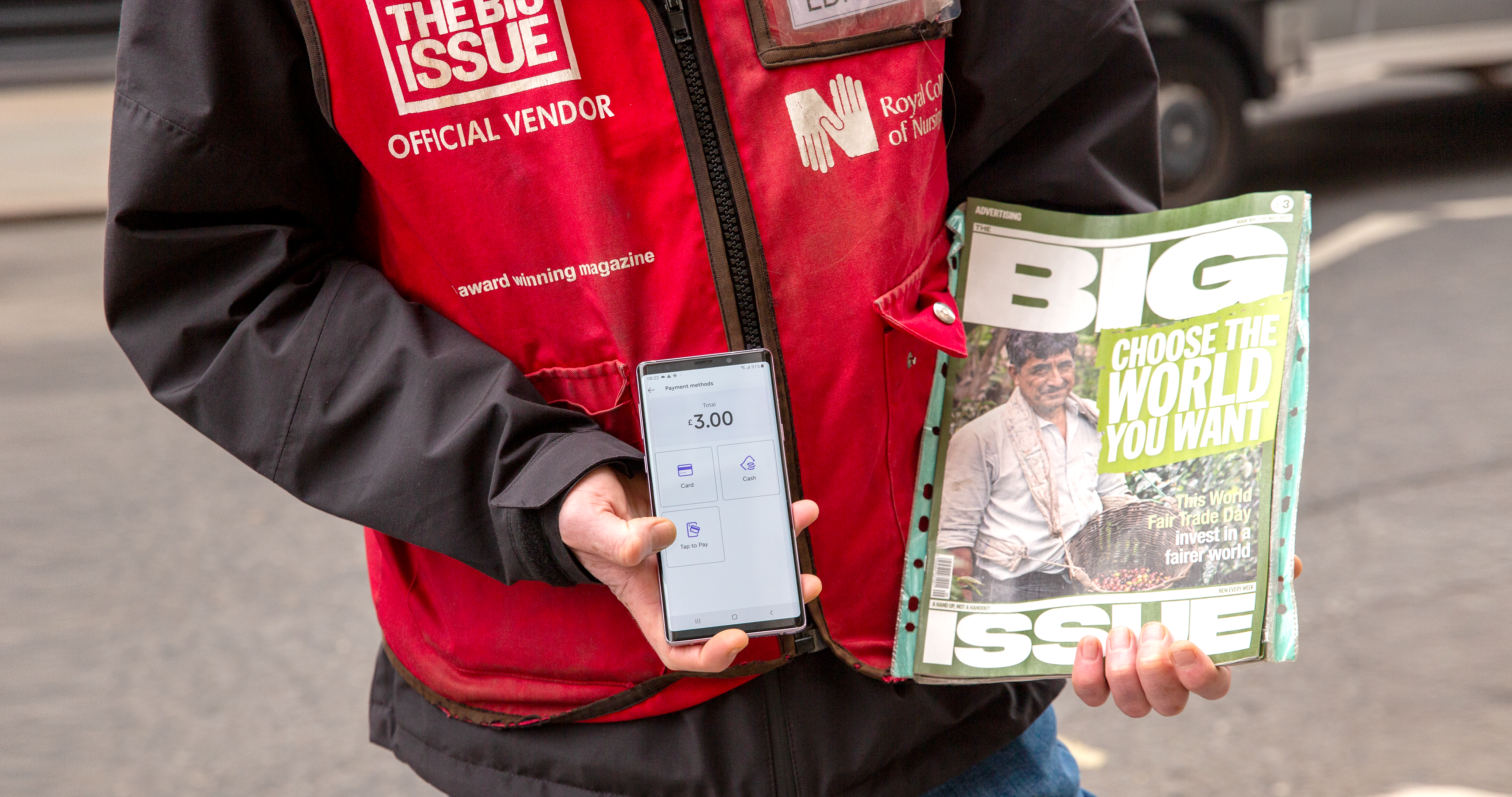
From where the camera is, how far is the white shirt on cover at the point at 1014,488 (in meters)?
1.16

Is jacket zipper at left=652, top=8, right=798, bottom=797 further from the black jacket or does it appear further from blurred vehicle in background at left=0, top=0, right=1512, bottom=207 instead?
blurred vehicle in background at left=0, top=0, right=1512, bottom=207

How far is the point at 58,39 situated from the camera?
10.9 m

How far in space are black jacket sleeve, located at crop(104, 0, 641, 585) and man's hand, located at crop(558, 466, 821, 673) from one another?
0.02m

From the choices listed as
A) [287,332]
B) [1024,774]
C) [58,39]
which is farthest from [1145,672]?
[58,39]

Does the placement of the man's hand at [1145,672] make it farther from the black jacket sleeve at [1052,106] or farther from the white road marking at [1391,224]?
the white road marking at [1391,224]

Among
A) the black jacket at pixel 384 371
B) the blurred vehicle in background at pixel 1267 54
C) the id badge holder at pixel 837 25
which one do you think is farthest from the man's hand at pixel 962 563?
the blurred vehicle in background at pixel 1267 54

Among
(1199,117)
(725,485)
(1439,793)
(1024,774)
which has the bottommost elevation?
(1199,117)

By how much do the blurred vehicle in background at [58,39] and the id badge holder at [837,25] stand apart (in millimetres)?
11507

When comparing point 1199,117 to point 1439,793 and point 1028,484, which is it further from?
point 1028,484

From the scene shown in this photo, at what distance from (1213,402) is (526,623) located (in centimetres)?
67

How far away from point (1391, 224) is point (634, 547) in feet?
20.8

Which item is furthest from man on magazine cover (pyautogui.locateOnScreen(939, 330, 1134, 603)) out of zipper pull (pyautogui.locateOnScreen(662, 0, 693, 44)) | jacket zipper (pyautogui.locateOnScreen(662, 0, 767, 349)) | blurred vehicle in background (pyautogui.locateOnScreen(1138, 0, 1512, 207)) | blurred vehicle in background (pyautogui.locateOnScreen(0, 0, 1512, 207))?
blurred vehicle in background (pyautogui.locateOnScreen(1138, 0, 1512, 207))

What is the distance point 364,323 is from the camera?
1068 mm

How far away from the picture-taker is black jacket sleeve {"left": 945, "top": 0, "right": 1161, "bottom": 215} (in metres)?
1.17
